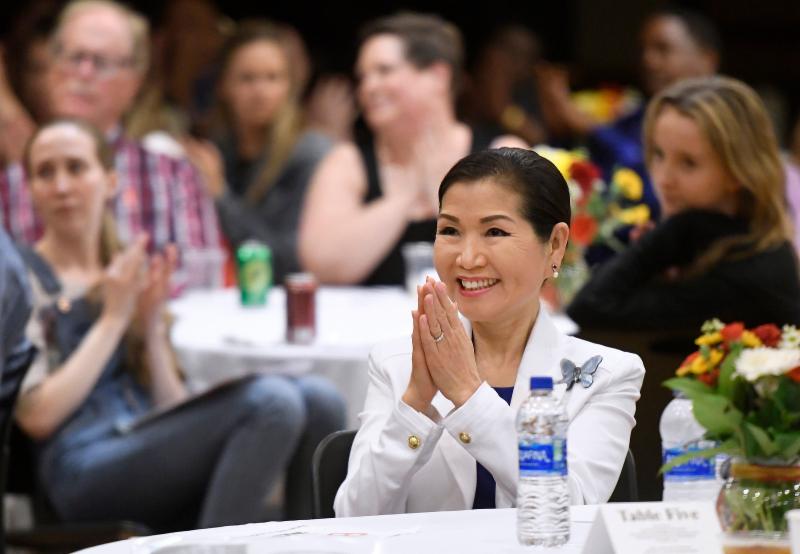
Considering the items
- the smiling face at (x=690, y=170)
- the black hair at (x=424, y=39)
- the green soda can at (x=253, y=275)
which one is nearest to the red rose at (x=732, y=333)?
the smiling face at (x=690, y=170)

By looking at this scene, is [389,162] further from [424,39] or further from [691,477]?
[691,477]

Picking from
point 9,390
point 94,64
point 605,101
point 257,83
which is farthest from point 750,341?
point 605,101

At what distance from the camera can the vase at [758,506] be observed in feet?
6.31

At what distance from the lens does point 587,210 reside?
4.39 m

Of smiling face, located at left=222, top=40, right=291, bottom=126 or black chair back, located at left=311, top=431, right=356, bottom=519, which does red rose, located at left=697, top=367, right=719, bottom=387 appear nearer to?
black chair back, located at left=311, top=431, right=356, bottom=519

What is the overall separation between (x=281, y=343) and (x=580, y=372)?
6.47 ft

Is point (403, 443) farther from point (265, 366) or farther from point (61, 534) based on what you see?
point (265, 366)

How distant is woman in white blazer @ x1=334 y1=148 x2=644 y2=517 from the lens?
231 centimetres

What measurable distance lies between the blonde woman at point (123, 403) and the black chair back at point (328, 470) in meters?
1.54

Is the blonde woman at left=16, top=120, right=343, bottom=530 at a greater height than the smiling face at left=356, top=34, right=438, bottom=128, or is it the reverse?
the smiling face at left=356, top=34, right=438, bottom=128

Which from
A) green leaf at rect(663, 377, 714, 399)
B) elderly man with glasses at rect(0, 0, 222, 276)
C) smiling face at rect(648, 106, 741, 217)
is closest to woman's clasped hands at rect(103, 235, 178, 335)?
elderly man with glasses at rect(0, 0, 222, 276)

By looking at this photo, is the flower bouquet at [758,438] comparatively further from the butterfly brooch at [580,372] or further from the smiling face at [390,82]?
the smiling face at [390,82]

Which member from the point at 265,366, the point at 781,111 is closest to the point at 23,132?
the point at 265,366

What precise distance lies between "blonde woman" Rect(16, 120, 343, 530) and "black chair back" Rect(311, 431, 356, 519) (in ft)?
5.05
